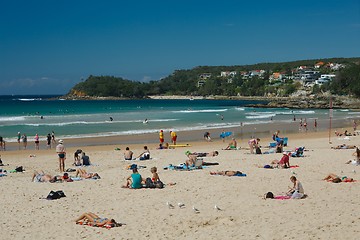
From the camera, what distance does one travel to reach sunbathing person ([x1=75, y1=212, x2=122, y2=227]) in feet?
32.8

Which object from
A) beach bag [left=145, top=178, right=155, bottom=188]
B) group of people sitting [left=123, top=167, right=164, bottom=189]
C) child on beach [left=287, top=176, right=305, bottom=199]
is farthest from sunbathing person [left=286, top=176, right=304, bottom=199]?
beach bag [left=145, top=178, right=155, bottom=188]

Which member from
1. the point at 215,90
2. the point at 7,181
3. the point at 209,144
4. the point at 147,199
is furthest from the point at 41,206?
the point at 215,90

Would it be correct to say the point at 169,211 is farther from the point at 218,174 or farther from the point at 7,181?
the point at 7,181

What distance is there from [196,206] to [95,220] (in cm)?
268

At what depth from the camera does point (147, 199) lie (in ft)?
41.2

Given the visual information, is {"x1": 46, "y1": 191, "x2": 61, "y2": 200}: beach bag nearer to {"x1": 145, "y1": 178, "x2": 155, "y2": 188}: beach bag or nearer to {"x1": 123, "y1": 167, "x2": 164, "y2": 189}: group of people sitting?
{"x1": 123, "y1": 167, "x2": 164, "y2": 189}: group of people sitting

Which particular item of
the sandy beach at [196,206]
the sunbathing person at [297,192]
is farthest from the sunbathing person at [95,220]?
the sunbathing person at [297,192]

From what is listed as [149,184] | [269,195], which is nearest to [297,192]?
[269,195]

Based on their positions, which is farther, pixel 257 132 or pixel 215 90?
pixel 215 90

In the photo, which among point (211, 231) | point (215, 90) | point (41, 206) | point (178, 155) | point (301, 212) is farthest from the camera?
point (215, 90)

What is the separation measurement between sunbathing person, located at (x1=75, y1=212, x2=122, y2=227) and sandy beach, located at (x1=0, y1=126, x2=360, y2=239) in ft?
0.54

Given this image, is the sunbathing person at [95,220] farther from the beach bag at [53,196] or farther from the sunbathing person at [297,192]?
the sunbathing person at [297,192]

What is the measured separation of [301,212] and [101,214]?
15.5 feet

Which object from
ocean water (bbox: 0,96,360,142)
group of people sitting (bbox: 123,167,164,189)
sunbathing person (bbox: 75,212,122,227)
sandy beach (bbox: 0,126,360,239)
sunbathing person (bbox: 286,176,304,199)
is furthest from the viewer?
ocean water (bbox: 0,96,360,142)
